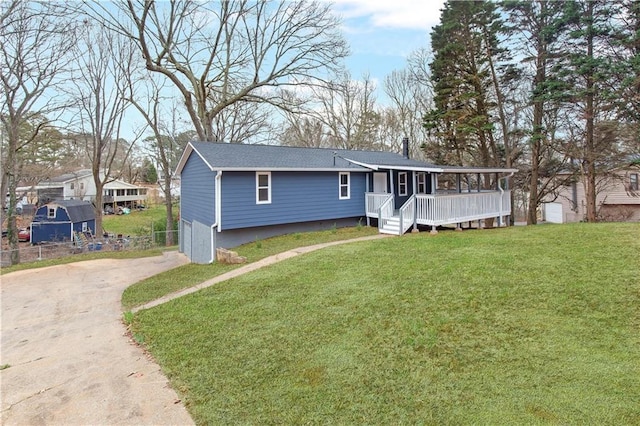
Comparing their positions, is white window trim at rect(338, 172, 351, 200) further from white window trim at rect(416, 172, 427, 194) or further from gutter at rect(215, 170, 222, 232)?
gutter at rect(215, 170, 222, 232)

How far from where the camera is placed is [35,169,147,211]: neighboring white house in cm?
4191

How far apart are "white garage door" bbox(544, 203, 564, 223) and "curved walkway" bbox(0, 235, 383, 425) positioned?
26704mm

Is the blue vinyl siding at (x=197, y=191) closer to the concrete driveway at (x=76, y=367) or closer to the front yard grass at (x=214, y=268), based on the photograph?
the front yard grass at (x=214, y=268)

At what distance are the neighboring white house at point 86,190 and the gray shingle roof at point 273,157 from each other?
33.6 meters

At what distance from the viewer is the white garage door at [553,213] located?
2723 centimetres

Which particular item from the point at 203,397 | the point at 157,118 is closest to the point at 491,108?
the point at 203,397

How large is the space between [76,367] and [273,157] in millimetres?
10581

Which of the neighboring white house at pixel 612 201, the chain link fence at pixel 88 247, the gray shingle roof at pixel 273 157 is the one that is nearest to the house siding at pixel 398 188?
the gray shingle roof at pixel 273 157

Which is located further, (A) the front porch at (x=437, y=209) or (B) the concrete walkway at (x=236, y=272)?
(A) the front porch at (x=437, y=209)

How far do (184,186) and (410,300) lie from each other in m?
13.7

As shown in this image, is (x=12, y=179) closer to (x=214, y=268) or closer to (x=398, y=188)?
(x=214, y=268)

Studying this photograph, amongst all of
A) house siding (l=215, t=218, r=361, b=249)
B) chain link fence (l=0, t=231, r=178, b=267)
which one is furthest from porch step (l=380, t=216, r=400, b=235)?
chain link fence (l=0, t=231, r=178, b=267)

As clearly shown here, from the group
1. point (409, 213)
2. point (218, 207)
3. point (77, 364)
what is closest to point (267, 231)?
point (218, 207)

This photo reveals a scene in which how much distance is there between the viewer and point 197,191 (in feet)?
47.0
